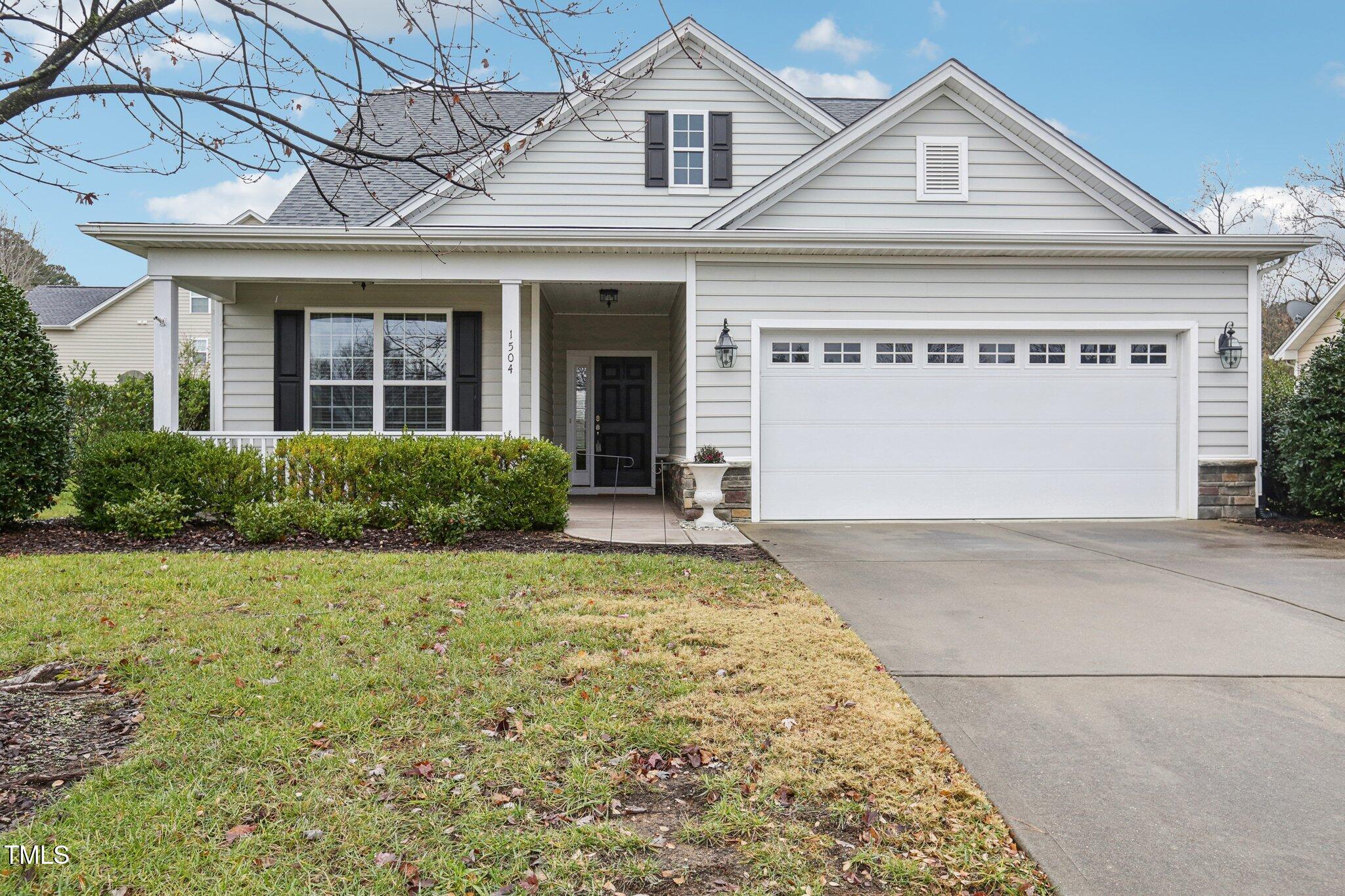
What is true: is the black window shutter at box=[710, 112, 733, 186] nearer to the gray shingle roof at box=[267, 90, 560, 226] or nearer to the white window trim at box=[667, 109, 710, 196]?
the white window trim at box=[667, 109, 710, 196]

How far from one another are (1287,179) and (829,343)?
Result: 2282 cm

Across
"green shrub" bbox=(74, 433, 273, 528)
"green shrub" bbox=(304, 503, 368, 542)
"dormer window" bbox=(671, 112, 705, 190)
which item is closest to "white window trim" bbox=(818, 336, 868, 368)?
"dormer window" bbox=(671, 112, 705, 190)

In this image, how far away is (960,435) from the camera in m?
9.22

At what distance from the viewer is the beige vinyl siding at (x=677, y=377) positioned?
9.98m

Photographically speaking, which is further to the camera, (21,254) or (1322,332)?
(21,254)

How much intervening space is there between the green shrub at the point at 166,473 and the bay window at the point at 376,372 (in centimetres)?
237

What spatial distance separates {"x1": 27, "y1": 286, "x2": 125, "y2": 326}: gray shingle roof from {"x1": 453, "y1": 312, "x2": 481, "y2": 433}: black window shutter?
88.4 feet

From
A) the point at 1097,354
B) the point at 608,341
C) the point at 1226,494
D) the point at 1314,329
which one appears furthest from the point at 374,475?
the point at 1314,329

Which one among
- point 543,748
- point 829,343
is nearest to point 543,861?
point 543,748

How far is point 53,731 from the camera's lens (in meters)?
2.95

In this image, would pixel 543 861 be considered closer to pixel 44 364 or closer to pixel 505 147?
pixel 505 147

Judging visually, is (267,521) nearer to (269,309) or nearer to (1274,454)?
(269,309)

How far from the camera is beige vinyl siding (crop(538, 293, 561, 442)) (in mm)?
11234

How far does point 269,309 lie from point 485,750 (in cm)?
936
